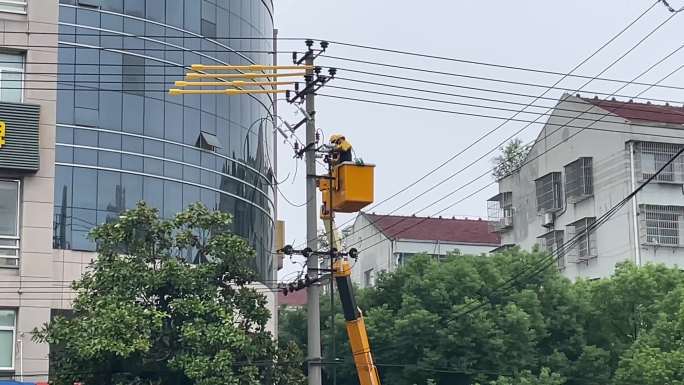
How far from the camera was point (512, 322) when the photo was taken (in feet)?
112

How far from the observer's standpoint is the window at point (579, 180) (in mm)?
46406

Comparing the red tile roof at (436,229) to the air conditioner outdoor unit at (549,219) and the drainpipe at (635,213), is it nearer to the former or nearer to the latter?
the air conditioner outdoor unit at (549,219)

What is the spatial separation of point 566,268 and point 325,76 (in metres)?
29.2

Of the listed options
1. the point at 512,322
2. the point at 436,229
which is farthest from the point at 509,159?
the point at 512,322

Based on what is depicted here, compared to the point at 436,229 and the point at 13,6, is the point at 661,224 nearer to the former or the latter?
the point at 436,229

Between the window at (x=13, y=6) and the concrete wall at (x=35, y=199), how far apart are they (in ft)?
0.44

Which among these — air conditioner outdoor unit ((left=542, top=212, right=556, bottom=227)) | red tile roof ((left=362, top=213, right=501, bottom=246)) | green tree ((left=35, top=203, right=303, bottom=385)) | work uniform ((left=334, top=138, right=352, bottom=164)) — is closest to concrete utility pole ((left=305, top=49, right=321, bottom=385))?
work uniform ((left=334, top=138, right=352, bottom=164))

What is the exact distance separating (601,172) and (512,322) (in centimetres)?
1331

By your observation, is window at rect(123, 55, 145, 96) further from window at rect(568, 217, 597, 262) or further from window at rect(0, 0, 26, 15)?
window at rect(568, 217, 597, 262)

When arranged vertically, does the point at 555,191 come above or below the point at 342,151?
above

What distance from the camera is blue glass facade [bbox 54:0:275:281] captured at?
96.6 ft

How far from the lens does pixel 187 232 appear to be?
68.9ft

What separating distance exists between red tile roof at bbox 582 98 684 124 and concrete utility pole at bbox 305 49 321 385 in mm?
27026

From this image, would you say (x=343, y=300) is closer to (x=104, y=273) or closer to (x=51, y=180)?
(x=104, y=273)
